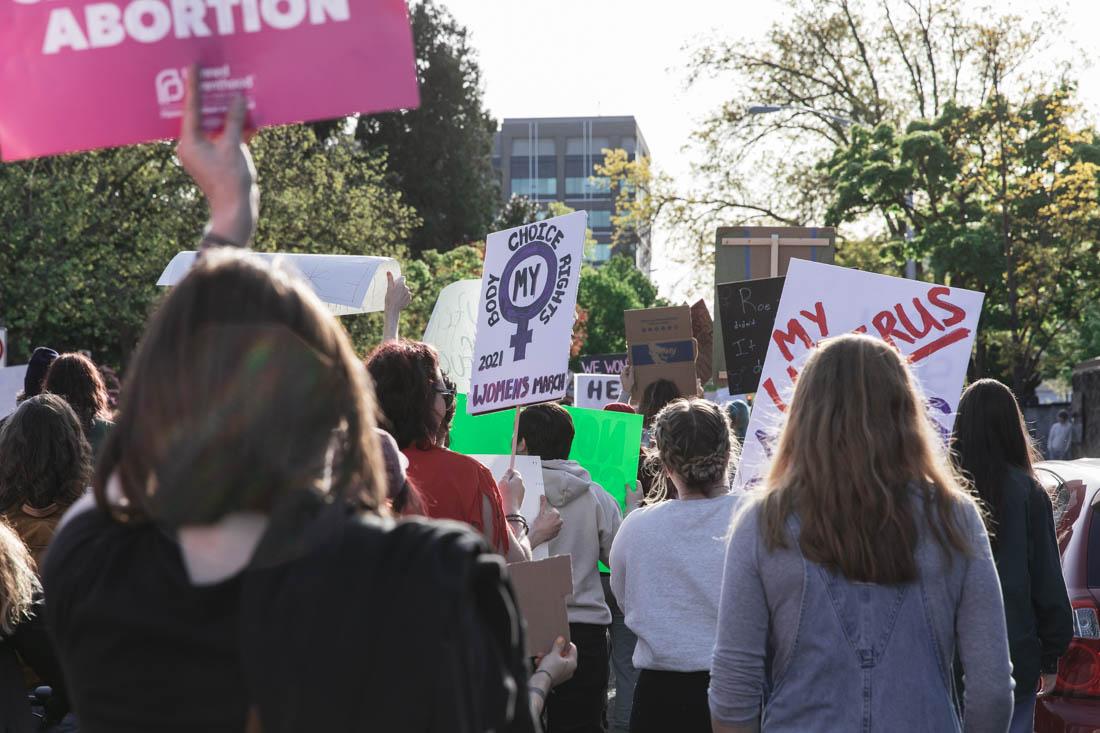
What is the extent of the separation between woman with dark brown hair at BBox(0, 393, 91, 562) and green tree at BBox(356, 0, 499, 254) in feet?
153

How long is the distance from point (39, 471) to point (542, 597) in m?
1.63

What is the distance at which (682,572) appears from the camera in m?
4.48

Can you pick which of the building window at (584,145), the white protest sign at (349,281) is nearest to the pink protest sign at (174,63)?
the white protest sign at (349,281)

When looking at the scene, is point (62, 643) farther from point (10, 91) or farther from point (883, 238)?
point (883, 238)

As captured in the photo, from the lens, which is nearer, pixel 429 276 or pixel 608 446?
pixel 608 446

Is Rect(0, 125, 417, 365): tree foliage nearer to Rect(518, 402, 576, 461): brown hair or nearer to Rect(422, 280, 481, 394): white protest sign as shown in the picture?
Rect(422, 280, 481, 394): white protest sign

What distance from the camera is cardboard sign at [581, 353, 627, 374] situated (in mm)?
18812

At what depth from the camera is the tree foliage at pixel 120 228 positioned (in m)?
24.0

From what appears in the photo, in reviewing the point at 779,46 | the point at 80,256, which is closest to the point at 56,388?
the point at 80,256

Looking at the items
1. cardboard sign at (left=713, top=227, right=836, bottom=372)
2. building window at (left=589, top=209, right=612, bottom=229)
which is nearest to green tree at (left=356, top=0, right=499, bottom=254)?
cardboard sign at (left=713, top=227, right=836, bottom=372)

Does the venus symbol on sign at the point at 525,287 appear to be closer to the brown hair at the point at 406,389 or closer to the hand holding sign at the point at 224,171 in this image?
the brown hair at the point at 406,389

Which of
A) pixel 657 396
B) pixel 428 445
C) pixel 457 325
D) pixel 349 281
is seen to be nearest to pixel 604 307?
pixel 457 325

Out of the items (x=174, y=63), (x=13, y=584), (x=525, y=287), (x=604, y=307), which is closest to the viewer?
(x=174, y=63)

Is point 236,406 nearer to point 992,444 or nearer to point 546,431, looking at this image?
point 992,444
